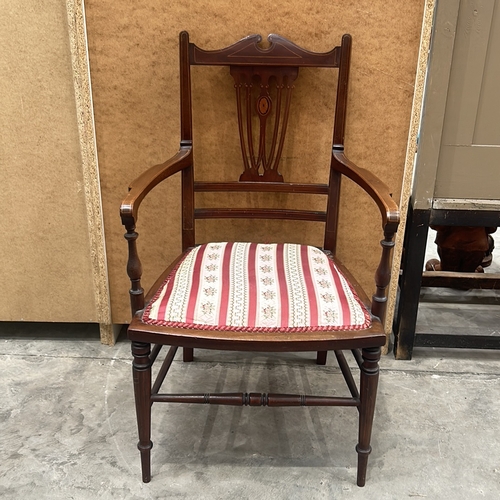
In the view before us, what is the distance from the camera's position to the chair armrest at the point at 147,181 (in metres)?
1.15

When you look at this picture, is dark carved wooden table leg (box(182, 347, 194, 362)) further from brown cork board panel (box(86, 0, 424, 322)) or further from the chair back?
the chair back

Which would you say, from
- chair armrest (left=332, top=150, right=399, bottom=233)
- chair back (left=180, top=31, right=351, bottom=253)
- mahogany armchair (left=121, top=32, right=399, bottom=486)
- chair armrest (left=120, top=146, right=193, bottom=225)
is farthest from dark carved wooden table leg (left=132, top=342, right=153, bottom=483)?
chair armrest (left=332, top=150, right=399, bottom=233)

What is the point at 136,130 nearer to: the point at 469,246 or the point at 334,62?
the point at 334,62

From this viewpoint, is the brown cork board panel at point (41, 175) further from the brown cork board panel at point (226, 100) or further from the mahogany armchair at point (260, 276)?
the mahogany armchair at point (260, 276)

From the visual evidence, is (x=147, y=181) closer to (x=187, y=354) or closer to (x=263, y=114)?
(x=263, y=114)

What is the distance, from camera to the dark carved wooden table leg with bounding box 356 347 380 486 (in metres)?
1.22

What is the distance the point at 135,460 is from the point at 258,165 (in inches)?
37.0

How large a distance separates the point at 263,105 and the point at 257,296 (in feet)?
2.07

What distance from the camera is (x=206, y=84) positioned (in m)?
1.63

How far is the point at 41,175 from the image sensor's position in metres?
1.72

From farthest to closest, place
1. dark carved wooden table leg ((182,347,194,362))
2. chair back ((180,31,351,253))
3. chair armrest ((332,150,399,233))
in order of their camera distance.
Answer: dark carved wooden table leg ((182,347,194,362))
chair back ((180,31,351,253))
chair armrest ((332,150,399,233))

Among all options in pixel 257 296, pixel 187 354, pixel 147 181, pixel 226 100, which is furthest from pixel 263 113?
pixel 187 354

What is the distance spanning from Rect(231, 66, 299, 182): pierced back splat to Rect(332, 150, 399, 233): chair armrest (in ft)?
0.63

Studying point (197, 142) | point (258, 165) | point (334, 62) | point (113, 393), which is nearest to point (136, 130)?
point (197, 142)
